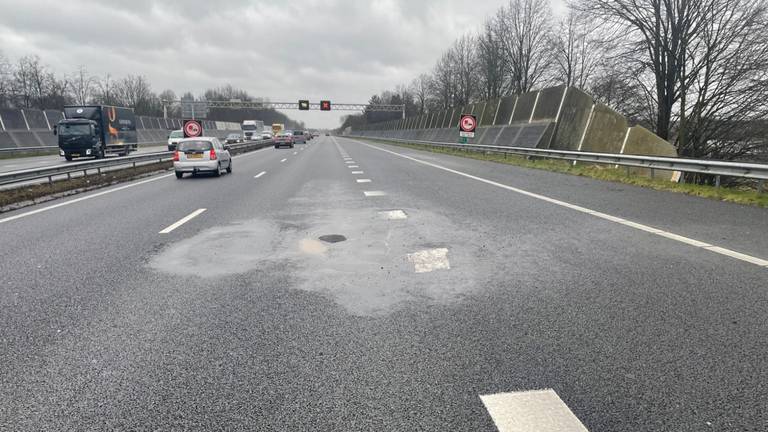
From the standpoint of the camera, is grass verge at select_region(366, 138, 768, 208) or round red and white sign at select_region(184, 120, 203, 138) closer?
grass verge at select_region(366, 138, 768, 208)

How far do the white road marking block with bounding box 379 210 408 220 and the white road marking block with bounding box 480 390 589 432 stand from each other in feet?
19.4

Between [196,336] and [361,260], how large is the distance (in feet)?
8.08

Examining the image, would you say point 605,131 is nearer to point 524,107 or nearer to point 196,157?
point 524,107

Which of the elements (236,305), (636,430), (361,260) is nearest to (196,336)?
(236,305)

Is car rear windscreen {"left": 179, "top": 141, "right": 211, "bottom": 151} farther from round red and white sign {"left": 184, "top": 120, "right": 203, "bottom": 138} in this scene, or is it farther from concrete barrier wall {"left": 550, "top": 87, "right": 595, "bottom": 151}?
concrete barrier wall {"left": 550, "top": 87, "right": 595, "bottom": 151}

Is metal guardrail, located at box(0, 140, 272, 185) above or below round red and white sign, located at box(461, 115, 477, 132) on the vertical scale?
below

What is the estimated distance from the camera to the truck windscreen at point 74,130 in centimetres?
→ 2719

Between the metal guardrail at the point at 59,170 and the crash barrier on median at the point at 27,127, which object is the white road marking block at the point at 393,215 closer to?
the metal guardrail at the point at 59,170

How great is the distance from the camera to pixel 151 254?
606cm

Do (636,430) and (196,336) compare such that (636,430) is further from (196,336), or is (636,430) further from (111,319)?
(111,319)

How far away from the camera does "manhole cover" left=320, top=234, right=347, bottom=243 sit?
6.77 metres

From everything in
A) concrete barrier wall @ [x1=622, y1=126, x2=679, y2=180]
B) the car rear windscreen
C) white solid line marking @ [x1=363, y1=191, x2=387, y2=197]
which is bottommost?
white solid line marking @ [x1=363, y1=191, x2=387, y2=197]

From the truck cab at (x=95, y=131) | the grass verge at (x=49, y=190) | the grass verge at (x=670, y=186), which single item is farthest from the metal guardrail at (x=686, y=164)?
the truck cab at (x=95, y=131)

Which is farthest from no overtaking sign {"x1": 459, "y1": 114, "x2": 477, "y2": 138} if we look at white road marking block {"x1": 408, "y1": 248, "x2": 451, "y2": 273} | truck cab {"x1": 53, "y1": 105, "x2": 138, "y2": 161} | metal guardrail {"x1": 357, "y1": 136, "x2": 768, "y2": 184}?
white road marking block {"x1": 408, "y1": 248, "x2": 451, "y2": 273}
